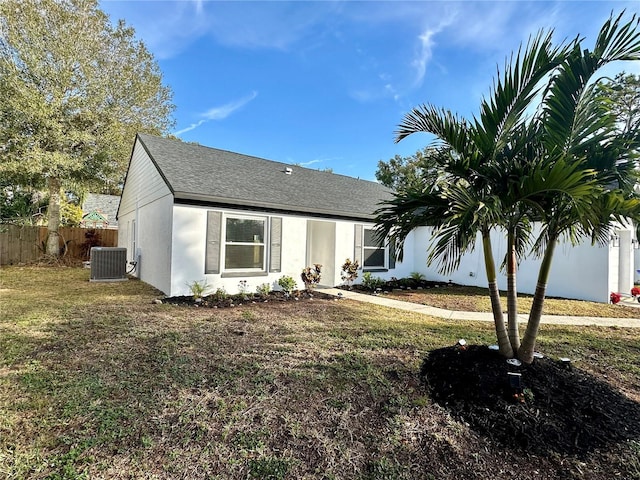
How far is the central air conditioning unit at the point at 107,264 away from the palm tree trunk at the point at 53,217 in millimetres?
6935

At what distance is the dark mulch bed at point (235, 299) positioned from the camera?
7.29 m

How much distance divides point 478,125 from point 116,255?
1111 centimetres

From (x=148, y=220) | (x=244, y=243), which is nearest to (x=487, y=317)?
(x=244, y=243)

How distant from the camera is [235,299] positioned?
7746 mm

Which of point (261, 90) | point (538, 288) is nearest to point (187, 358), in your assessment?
point (538, 288)

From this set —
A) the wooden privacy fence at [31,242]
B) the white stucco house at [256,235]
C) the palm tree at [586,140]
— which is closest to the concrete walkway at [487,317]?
the white stucco house at [256,235]

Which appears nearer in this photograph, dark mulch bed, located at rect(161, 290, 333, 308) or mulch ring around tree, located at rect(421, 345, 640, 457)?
mulch ring around tree, located at rect(421, 345, 640, 457)

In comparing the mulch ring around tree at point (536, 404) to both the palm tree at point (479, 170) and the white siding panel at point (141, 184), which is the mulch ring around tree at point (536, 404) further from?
the white siding panel at point (141, 184)

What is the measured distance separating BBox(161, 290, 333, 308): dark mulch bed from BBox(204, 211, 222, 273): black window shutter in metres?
0.75

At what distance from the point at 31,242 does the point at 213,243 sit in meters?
13.4

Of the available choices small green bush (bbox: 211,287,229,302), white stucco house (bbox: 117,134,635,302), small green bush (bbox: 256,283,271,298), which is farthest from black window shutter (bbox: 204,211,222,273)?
small green bush (bbox: 256,283,271,298)

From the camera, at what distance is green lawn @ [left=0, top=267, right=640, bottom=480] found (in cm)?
215

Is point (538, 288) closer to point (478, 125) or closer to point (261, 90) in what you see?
point (478, 125)

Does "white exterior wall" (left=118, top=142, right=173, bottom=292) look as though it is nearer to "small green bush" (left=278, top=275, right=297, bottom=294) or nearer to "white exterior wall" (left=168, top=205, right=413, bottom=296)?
"white exterior wall" (left=168, top=205, right=413, bottom=296)
